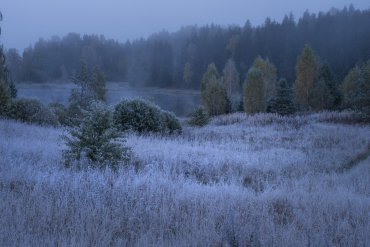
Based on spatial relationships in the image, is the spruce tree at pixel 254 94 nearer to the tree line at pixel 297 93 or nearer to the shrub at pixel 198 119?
the tree line at pixel 297 93

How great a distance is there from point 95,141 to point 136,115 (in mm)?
9650

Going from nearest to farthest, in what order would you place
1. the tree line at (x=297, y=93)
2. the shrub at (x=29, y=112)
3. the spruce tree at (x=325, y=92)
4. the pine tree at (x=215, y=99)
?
1. the shrub at (x=29, y=112)
2. the tree line at (x=297, y=93)
3. the spruce tree at (x=325, y=92)
4. the pine tree at (x=215, y=99)

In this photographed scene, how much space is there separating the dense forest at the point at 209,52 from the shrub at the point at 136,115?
6311 centimetres

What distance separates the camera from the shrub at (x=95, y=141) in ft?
27.3

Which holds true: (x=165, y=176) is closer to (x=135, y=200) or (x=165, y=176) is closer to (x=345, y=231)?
(x=135, y=200)

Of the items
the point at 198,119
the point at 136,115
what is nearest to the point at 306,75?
the point at 198,119

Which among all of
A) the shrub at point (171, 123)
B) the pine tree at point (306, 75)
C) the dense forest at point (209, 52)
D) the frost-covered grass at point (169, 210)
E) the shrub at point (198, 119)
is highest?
the dense forest at point (209, 52)

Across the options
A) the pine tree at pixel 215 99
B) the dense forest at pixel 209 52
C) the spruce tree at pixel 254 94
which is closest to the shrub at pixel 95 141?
the spruce tree at pixel 254 94

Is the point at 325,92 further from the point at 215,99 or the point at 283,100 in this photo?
the point at 215,99

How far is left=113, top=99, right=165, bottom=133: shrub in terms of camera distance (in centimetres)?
1791

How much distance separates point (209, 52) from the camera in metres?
105

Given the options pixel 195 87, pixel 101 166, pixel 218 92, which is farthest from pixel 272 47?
pixel 101 166

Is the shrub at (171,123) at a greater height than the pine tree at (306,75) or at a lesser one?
lesser

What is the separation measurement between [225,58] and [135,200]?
98.4m
